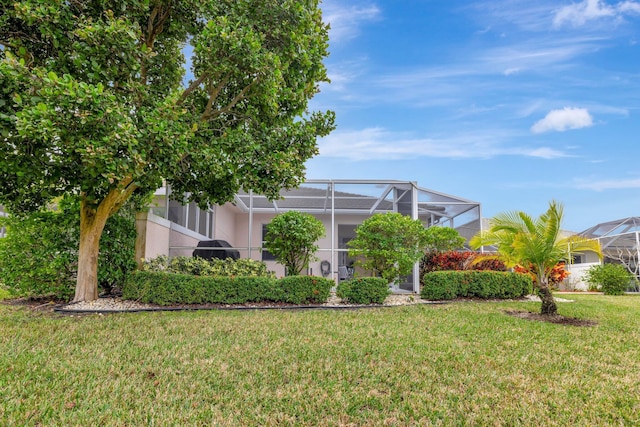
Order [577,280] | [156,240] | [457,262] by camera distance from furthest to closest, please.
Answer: [577,280] < [457,262] < [156,240]

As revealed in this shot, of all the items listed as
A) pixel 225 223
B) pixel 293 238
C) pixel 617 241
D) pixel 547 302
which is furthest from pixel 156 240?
pixel 617 241

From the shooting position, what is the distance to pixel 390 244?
9.61 m

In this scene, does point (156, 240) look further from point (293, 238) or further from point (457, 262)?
point (457, 262)

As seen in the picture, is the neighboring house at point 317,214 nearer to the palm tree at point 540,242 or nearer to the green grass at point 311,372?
the palm tree at point 540,242

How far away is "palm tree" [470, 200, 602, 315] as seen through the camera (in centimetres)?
→ 707

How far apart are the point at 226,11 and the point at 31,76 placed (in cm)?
341

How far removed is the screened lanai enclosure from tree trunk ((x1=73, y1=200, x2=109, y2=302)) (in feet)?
64.7

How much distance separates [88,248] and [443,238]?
819cm

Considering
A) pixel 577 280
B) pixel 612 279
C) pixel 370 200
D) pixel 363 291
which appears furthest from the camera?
pixel 577 280

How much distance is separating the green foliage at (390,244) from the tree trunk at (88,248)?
5.73 m

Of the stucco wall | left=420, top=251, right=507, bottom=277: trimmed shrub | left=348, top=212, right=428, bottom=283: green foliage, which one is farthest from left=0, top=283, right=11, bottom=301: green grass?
left=420, top=251, right=507, bottom=277: trimmed shrub

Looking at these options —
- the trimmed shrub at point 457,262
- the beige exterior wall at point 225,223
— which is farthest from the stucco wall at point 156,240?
the trimmed shrub at point 457,262

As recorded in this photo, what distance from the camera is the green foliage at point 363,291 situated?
8.62 meters

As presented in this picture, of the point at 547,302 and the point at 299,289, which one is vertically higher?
the point at 299,289
